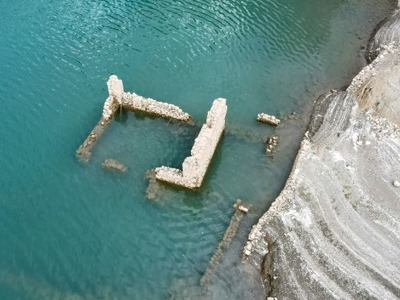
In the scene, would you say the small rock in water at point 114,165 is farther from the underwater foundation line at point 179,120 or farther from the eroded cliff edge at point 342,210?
the eroded cliff edge at point 342,210

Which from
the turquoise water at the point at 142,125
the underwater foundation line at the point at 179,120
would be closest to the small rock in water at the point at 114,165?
the underwater foundation line at the point at 179,120

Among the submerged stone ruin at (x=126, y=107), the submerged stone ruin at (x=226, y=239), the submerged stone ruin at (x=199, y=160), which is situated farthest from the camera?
the submerged stone ruin at (x=126, y=107)

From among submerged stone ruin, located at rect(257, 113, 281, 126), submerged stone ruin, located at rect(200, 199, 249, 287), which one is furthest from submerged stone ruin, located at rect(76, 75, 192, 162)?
submerged stone ruin, located at rect(200, 199, 249, 287)

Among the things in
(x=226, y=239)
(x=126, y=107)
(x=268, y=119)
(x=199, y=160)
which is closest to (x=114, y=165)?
(x=126, y=107)

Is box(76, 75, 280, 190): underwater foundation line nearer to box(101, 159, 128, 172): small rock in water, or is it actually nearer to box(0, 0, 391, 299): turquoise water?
box(101, 159, 128, 172): small rock in water

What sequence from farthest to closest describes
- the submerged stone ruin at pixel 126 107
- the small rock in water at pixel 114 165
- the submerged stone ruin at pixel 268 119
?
the submerged stone ruin at pixel 268 119 < the submerged stone ruin at pixel 126 107 < the small rock in water at pixel 114 165

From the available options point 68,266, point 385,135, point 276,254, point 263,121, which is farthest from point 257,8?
point 68,266

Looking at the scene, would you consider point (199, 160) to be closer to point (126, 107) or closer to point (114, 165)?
point (114, 165)
